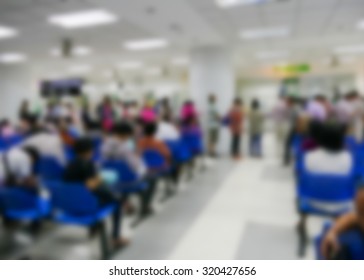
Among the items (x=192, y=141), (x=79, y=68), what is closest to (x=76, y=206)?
(x=192, y=141)

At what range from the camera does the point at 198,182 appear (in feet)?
15.8

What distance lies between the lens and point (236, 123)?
674 cm

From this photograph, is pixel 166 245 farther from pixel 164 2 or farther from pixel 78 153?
pixel 164 2

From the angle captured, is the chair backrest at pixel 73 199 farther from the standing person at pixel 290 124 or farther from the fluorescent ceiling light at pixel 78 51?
the fluorescent ceiling light at pixel 78 51

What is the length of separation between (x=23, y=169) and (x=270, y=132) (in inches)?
401

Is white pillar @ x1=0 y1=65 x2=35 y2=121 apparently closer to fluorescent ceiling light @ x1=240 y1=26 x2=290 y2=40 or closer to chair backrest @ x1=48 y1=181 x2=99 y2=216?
fluorescent ceiling light @ x1=240 y1=26 x2=290 y2=40

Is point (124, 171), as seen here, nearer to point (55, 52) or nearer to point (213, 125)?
point (213, 125)

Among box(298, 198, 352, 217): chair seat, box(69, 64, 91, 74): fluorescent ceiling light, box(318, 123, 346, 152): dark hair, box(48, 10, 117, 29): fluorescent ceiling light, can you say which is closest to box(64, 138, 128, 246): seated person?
box(298, 198, 352, 217): chair seat

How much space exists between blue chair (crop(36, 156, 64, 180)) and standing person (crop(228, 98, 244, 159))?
163 inches

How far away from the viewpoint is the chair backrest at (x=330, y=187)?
2301 millimetres

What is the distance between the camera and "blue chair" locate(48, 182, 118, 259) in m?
2.20

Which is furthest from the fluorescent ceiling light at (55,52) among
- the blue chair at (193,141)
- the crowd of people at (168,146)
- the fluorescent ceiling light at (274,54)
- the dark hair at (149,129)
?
the fluorescent ceiling light at (274,54)

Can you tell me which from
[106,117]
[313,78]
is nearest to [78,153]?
[106,117]

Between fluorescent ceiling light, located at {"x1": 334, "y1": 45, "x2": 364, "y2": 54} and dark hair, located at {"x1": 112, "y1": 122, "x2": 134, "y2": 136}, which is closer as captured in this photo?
dark hair, located at {"x1": 112, "y1": 122, "x2": 134, "y2": 136}
